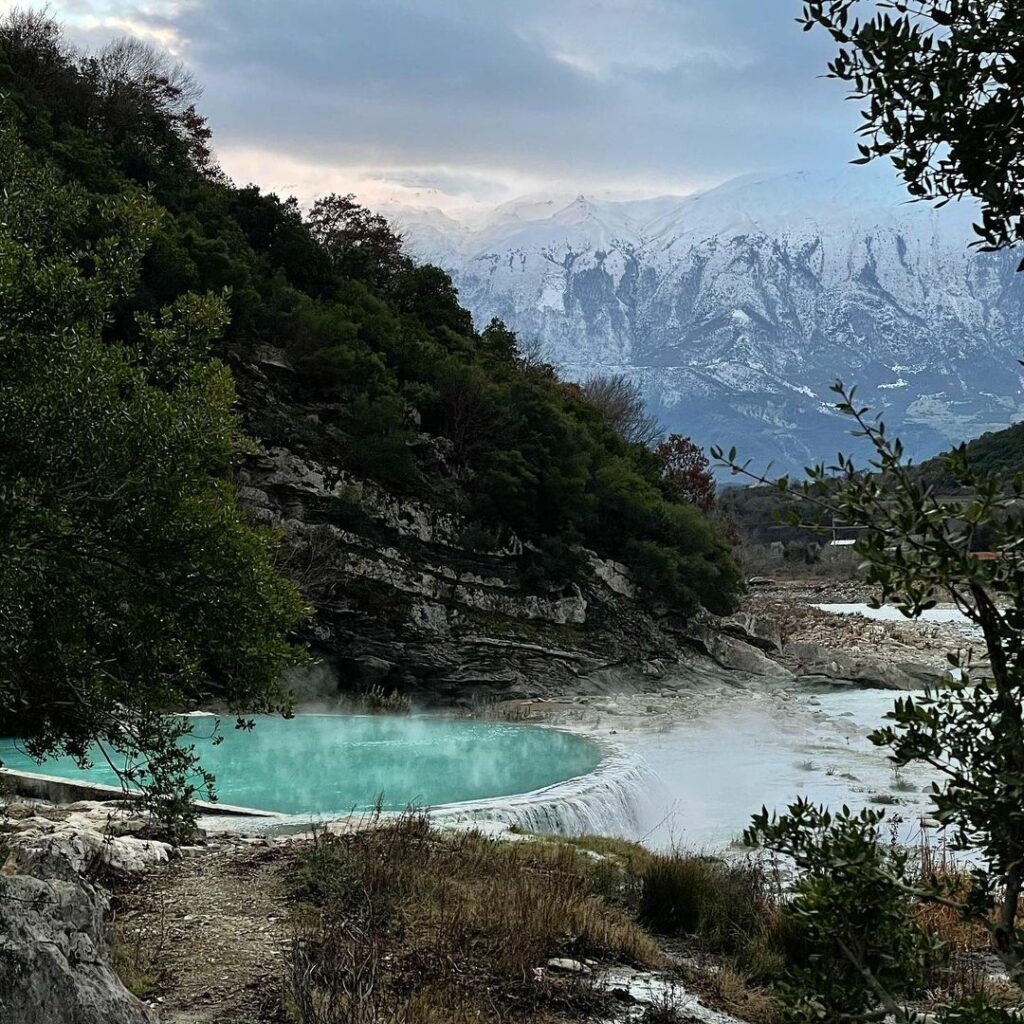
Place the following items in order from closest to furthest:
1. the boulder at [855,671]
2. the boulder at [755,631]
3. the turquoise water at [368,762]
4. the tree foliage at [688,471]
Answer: the turquoise water at [368,762] < the boulder at [855,671] < the boulder at [755,631] < the tree foliage at [688,471]

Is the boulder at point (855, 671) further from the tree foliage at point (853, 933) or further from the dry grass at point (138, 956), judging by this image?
the tree foliage at point (853, 933)

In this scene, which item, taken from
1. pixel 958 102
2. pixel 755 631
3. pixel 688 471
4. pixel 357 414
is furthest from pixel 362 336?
pixel 958 102

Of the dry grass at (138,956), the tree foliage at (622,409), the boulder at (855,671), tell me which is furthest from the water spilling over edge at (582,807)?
the tree foliage at (622,409)

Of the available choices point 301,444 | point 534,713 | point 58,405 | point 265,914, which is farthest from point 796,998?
point 301,444

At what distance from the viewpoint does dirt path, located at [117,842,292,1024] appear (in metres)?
5.61

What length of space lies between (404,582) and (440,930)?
18.7 metres

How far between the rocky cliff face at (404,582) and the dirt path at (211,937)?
47.0ft

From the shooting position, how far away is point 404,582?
25.1 m

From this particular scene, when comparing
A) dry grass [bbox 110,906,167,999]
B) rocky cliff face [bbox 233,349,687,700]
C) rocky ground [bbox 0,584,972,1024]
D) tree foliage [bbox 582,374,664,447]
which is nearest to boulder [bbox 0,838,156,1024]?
rocky ground [bbox 0,584,972,1024]

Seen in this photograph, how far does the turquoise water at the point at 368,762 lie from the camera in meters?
14.2

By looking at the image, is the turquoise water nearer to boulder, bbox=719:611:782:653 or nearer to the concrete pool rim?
the concrete pool rim

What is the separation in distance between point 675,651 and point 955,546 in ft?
92.0

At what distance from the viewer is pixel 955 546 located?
2.31 metres

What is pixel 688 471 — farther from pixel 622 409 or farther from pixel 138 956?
pixel 138 956
